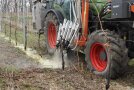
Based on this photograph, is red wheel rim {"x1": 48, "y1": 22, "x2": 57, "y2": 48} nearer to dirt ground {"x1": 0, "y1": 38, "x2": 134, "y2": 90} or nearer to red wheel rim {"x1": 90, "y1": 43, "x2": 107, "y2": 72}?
dirt ground {"x1": 0, "y1": 38, "x2": 134, "y2": 90}

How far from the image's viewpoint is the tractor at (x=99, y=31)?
6.51 m

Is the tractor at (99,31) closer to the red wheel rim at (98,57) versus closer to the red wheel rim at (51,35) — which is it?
the red wheel rim at (98,57)

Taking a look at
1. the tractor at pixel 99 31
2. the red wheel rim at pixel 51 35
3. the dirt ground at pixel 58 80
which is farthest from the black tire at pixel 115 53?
the red wheel rim at pixel 51 35

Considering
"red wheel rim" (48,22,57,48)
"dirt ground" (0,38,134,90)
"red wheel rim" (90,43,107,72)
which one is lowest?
"dirt ground" (0,38,134,90)

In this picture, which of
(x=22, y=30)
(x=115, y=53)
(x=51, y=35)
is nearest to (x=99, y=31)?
(x=115, y=53)

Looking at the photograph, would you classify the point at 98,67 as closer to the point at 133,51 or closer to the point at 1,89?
the point at 133,51

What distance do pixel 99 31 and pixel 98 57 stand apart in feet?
2.13

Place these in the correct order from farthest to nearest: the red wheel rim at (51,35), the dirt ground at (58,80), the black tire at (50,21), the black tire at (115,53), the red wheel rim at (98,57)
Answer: the red wheel rim at (51,35) → the black tire at (50,21) → the red wheel rim at (98,57) → the black tire at (115,53) → the dirt ground at (58,80)

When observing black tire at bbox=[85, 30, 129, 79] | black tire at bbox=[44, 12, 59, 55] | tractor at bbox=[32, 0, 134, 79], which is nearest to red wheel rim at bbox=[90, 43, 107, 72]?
tractor at bbox=[32, 0, 134, 79]

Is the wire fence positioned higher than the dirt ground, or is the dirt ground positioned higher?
the wire fence

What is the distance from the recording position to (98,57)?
24.2ft

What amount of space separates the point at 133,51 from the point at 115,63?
815mm

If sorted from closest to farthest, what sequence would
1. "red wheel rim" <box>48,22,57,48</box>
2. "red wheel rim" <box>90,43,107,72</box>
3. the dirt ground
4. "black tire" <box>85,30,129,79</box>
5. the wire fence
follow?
the dirt ground
"black tire" <box>85,30,129,79</box>
"red wheel rim" <box>90,43,107,72</box>
"red wheel rim" <box>48,22,57,48</box>
the wire fence

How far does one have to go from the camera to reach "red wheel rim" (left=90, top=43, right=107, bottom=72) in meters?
7.12
